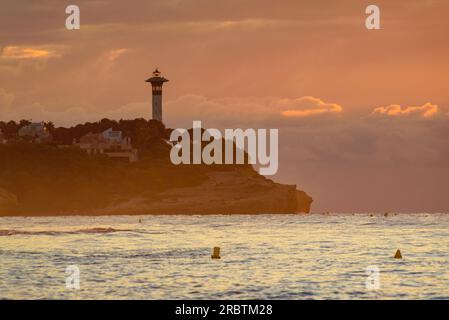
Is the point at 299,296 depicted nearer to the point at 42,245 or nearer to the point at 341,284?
the point at 341,284

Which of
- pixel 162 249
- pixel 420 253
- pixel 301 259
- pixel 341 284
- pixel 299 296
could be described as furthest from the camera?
pixel 162 249

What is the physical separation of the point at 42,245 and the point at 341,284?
5933 cm

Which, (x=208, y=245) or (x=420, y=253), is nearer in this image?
(x=420, y=253)

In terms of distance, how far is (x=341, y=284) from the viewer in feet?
210

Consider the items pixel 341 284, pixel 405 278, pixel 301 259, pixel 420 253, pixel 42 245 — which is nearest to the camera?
pixel 341 284

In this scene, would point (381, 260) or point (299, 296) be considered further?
point (381, 260)

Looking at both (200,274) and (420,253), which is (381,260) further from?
(200,274)

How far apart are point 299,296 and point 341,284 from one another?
752cm

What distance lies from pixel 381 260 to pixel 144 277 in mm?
29394

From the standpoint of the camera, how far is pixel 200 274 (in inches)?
2813
